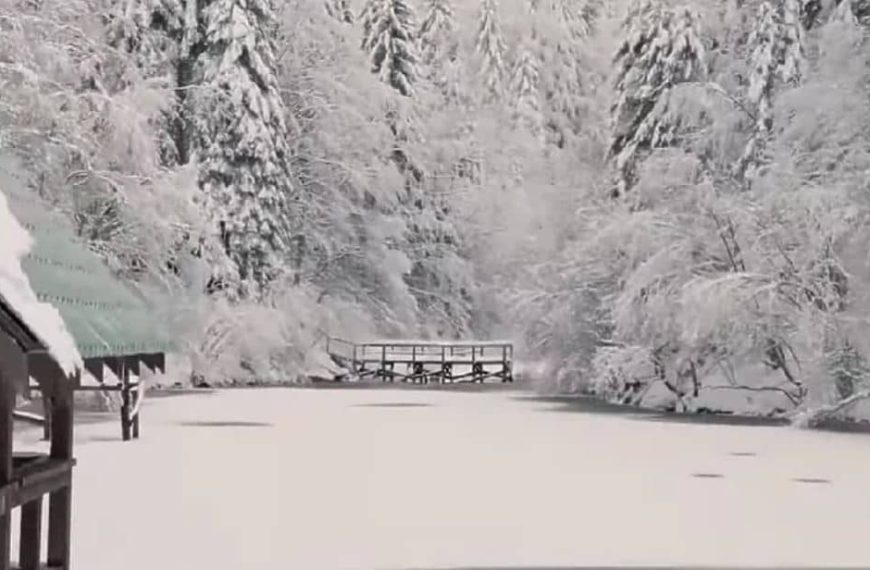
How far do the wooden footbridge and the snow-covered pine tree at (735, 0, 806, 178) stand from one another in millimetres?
14496

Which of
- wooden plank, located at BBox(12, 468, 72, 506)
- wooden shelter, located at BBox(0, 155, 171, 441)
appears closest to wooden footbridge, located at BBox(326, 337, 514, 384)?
wooden shelter, located at BBox(0, 155, 171, 441)

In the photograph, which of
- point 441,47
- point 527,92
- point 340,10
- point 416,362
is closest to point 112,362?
point 416,362

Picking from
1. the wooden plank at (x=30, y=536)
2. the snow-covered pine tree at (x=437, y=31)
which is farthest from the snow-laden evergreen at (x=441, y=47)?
the wooden plank at (x=30, y=536)

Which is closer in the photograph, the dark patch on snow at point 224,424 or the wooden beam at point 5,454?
the wooden beam at point 5,454

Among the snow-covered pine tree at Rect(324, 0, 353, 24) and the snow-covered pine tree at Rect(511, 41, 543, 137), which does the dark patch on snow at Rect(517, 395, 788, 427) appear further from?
the snow-covered pine tree at Rect(511, 41, 543, 137)

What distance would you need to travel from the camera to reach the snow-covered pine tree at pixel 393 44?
145 feet

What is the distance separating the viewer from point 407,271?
4084cm

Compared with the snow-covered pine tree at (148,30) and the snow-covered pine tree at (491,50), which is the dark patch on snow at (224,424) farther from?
the snow-covered pine tree at (491,50)

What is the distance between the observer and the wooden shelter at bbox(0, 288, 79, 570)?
170 inches

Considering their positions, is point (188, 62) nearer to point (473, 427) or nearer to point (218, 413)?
point (218, 413)

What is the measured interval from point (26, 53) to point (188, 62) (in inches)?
605

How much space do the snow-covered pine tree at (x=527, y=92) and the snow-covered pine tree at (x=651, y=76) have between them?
18398 mm

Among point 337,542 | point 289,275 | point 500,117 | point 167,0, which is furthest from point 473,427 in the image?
point 500,117

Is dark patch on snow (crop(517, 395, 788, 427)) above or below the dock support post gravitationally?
below
